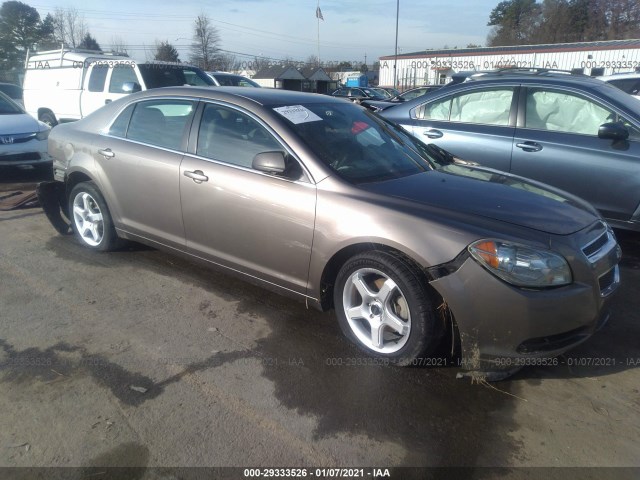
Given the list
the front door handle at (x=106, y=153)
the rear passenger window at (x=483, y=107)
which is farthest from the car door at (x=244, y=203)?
the rear passenger window at (x=483, y=107)

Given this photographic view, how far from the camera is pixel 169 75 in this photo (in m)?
10.1

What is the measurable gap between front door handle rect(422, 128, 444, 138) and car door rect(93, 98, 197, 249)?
286 cm

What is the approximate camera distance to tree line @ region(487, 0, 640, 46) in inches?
2561

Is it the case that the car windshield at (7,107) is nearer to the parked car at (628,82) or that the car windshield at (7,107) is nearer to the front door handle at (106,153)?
the front door handle at (106,153)

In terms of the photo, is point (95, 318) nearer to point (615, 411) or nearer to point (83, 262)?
point (83, 262)

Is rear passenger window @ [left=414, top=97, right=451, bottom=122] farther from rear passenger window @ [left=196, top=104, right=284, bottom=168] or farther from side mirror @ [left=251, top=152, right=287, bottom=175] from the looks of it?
side mirror @ [left=251, top=152, right=287, bottom=175]

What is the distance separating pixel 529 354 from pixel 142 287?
2952mm

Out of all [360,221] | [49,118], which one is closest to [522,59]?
[49,118]

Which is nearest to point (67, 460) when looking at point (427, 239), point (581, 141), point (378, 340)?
point (378, 340)

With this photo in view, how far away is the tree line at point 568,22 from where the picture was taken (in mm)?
65044

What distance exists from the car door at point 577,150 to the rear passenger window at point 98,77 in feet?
27.6

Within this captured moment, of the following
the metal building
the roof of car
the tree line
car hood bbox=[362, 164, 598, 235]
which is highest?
the tree line

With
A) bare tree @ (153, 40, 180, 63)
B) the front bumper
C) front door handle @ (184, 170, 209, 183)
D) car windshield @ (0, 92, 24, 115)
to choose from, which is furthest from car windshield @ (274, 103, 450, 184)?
bare tree @ (153, 40, 180, 63)

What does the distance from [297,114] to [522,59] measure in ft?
164
